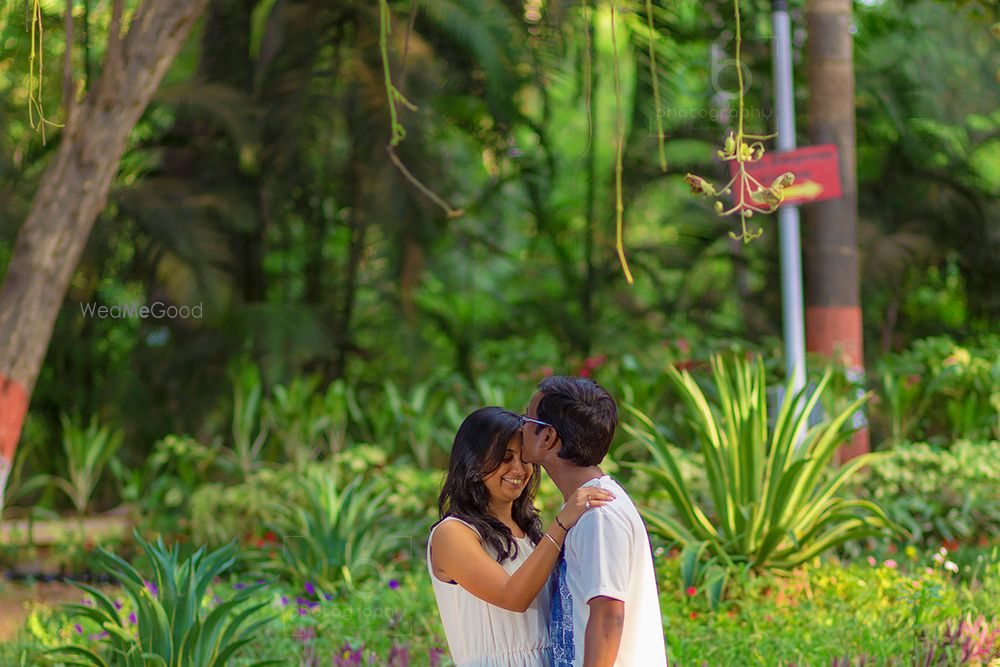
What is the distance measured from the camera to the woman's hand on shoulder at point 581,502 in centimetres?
223

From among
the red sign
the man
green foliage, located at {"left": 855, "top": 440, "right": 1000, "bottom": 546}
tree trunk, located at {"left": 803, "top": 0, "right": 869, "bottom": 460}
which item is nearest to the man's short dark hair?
the man

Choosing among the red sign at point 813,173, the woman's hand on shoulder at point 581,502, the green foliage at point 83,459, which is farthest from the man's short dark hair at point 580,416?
the green foliage at point 83,459

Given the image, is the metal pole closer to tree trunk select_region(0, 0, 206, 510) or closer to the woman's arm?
tree trunk select_region(0, 0, 206, 510)

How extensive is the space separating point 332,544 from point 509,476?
2.79 meters

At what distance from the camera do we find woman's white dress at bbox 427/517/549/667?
2486 mm

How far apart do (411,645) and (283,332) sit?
4.14 metres

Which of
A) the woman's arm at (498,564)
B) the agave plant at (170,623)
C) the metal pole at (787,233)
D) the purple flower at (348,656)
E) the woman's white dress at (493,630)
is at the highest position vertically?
the metal pole at (787,233)

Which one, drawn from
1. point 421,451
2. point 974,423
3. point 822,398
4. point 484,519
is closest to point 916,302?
point 974,423

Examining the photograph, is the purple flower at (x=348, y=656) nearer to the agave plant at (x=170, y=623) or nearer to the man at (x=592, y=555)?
the agave plant at (x=170, y=623)

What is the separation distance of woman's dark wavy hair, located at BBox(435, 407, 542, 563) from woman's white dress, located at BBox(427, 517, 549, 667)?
0.13 feet

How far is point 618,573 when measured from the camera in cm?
220

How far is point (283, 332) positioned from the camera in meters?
7.93

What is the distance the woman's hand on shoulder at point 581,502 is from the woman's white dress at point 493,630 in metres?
0.34

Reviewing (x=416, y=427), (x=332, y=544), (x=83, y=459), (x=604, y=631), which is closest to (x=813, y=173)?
(x=332, y=544)
